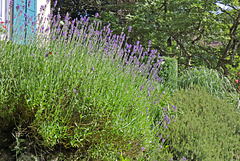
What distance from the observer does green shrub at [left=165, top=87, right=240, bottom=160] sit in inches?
98.0

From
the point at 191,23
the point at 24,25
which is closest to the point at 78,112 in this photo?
the point at 24,25

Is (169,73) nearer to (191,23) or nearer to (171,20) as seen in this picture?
(171,20)

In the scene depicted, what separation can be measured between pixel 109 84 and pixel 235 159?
189 centimetres

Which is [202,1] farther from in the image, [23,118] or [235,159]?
[23,118]

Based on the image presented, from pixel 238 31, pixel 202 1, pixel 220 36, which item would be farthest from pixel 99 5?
pixel 238 31

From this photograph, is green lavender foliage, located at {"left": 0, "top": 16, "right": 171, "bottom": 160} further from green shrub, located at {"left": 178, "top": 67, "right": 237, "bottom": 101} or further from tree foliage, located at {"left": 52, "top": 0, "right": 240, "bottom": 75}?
tree foliage, located at {"left": 52, "top": 0, "right": 240, "bottom": 75}

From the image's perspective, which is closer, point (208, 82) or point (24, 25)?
point (24, 25)

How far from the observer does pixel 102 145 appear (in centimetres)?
194

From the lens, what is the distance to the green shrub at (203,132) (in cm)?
249

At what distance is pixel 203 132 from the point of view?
9.38 feet

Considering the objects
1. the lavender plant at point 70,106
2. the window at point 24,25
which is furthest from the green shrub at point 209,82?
the window at point 24,25

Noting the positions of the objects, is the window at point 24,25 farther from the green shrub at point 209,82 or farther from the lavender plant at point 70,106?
the green shrub at point 209,82

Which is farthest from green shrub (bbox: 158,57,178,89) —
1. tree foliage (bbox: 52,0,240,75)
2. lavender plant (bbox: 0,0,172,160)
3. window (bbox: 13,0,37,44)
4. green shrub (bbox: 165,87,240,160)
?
lavender plant (bbox: 0,0,172,160)

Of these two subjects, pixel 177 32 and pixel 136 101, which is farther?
pixel 177 32
